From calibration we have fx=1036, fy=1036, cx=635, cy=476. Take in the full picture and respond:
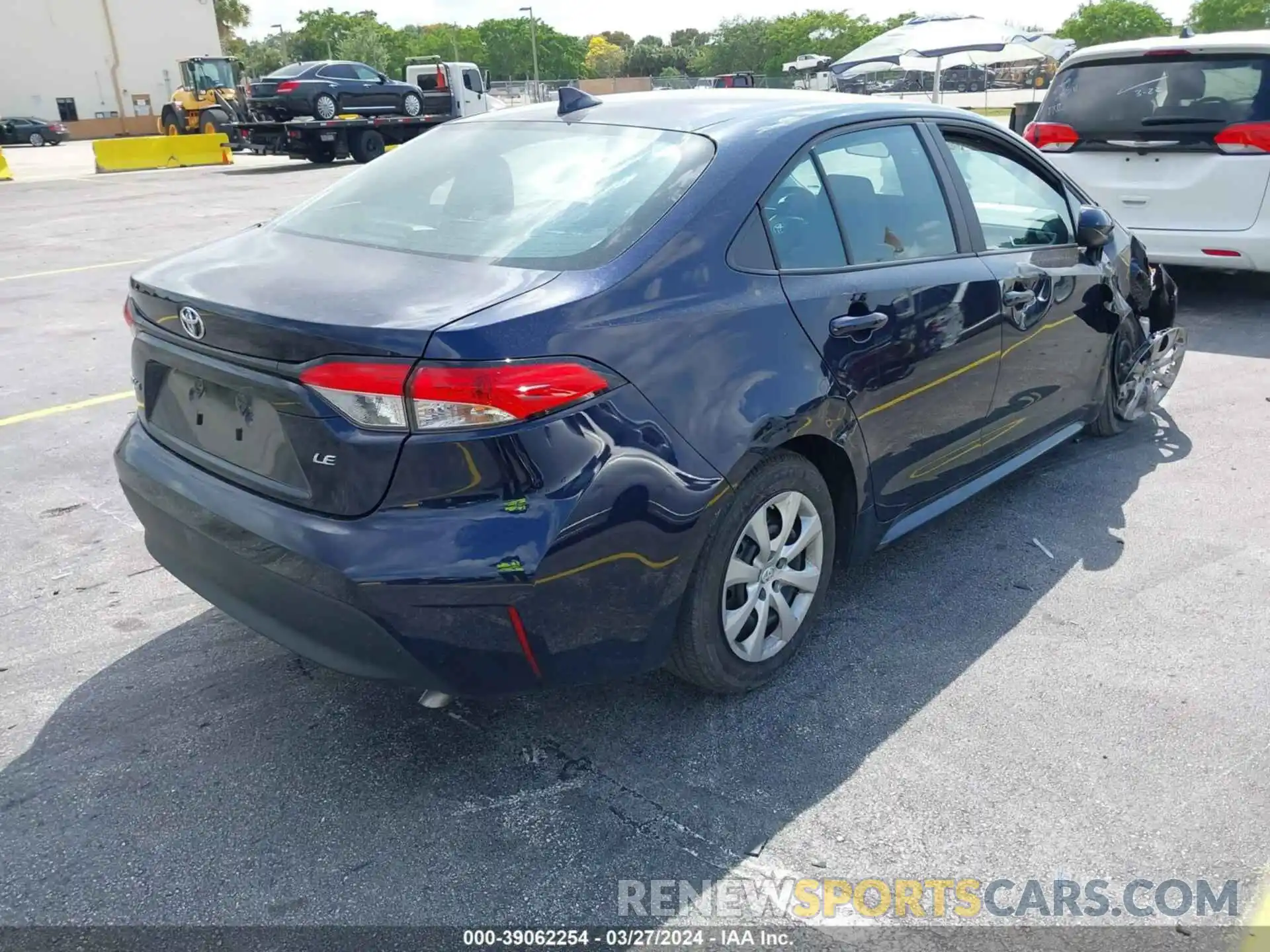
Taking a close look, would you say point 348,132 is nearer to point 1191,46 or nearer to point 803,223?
point 1191,46

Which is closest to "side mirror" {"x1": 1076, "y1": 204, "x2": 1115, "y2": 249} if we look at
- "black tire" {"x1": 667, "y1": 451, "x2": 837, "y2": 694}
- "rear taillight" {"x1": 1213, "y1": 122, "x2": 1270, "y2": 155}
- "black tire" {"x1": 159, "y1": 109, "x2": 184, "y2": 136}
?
"black tire" {"x1": 667, "y1": 451, "x2": 837, "y2": 694}

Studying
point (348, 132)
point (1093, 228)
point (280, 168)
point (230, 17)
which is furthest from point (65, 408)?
point (230, 17)

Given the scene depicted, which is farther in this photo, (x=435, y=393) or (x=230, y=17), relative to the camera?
(x=230, y=17)

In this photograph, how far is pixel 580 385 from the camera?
2.33m

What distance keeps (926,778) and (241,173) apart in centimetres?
2353

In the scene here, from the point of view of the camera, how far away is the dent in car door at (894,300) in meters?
2.96

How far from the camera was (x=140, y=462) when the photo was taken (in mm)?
2867

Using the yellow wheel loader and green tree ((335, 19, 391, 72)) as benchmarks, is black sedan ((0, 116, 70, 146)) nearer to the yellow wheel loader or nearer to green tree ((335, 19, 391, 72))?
the yellow wheel loader

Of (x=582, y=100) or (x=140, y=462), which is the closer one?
Answer: (x=140, y=462)

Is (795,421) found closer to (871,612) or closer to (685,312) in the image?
(685,312)

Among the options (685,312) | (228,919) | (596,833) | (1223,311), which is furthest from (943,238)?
(1223,311)

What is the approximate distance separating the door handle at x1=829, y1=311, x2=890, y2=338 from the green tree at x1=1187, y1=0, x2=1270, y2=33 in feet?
217

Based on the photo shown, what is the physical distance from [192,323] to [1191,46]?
6.86 metres

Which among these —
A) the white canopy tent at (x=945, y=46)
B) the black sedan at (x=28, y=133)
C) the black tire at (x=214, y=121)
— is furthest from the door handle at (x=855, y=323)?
the black sedan at (x=28, y=133)
